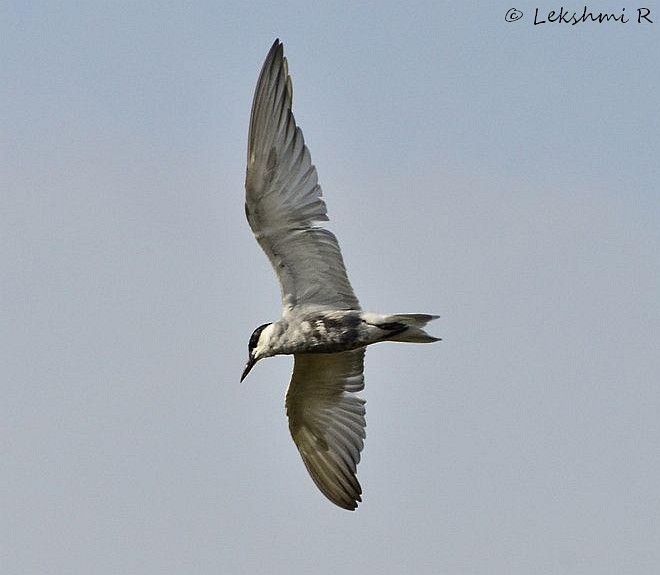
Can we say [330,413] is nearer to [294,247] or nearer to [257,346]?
[257,346]

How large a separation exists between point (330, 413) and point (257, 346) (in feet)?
5.38

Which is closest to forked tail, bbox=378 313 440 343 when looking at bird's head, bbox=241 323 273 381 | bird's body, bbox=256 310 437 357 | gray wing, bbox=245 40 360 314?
bird's body, bbox=256 310 437 357

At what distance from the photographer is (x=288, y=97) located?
18016mm

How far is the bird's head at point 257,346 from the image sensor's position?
1872cm

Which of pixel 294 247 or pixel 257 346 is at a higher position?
pixel 294 247

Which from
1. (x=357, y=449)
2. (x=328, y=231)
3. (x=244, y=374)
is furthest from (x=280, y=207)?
(x=357, y=449)

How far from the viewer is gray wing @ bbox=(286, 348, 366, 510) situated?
19.9 m

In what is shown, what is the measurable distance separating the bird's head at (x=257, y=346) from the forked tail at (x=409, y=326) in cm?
131

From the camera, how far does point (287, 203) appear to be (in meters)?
18.3

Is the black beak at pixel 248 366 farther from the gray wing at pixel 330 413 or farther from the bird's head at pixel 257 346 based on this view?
the gray wing at pixel 330 413

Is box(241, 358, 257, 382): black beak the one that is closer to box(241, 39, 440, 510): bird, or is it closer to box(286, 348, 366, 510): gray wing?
box(241, 39, 440, 510): bird

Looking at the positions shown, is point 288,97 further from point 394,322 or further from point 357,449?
point 357,449

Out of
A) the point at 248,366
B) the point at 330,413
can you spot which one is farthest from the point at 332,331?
the point at 330,413

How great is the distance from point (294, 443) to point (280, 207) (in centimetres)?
329
